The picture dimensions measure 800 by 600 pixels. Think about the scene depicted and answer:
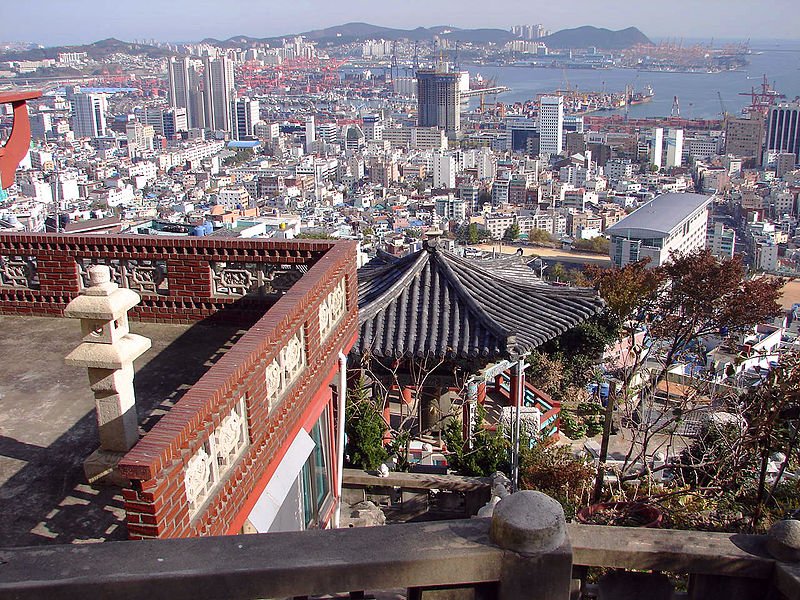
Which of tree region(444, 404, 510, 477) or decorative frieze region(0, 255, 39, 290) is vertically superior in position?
decorative frieze region(0, 255, 39, 290)

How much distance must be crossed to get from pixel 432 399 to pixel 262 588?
742 cm

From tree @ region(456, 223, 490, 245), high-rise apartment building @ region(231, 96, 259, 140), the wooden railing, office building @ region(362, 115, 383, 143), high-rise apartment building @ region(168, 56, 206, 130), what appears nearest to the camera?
the wooden railing

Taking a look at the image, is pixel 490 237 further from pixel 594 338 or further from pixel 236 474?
pixel 236 474

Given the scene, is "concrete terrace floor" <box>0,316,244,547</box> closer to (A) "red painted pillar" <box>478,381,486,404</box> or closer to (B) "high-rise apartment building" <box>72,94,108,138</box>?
(A) "red painted pillar" <box>478,381,486,404</box>

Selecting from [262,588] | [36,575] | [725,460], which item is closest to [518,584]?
[262,588]

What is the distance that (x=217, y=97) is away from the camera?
168 m

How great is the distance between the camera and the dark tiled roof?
7953 mm

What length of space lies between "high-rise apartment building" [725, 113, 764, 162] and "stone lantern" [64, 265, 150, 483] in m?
141

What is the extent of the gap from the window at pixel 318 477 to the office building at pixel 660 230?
57954 mm

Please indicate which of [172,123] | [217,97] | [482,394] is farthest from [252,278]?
[217,97]

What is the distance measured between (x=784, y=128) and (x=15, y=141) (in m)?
140

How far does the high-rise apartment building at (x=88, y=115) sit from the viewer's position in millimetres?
157250

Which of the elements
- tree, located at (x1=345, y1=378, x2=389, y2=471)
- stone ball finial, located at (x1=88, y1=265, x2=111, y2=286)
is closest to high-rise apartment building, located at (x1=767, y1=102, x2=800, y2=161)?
tree, located at (x1=345, y1=378, x2=389, y2=471)

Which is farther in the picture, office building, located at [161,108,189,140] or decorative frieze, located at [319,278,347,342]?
office building, located at [161,108,189,140]
